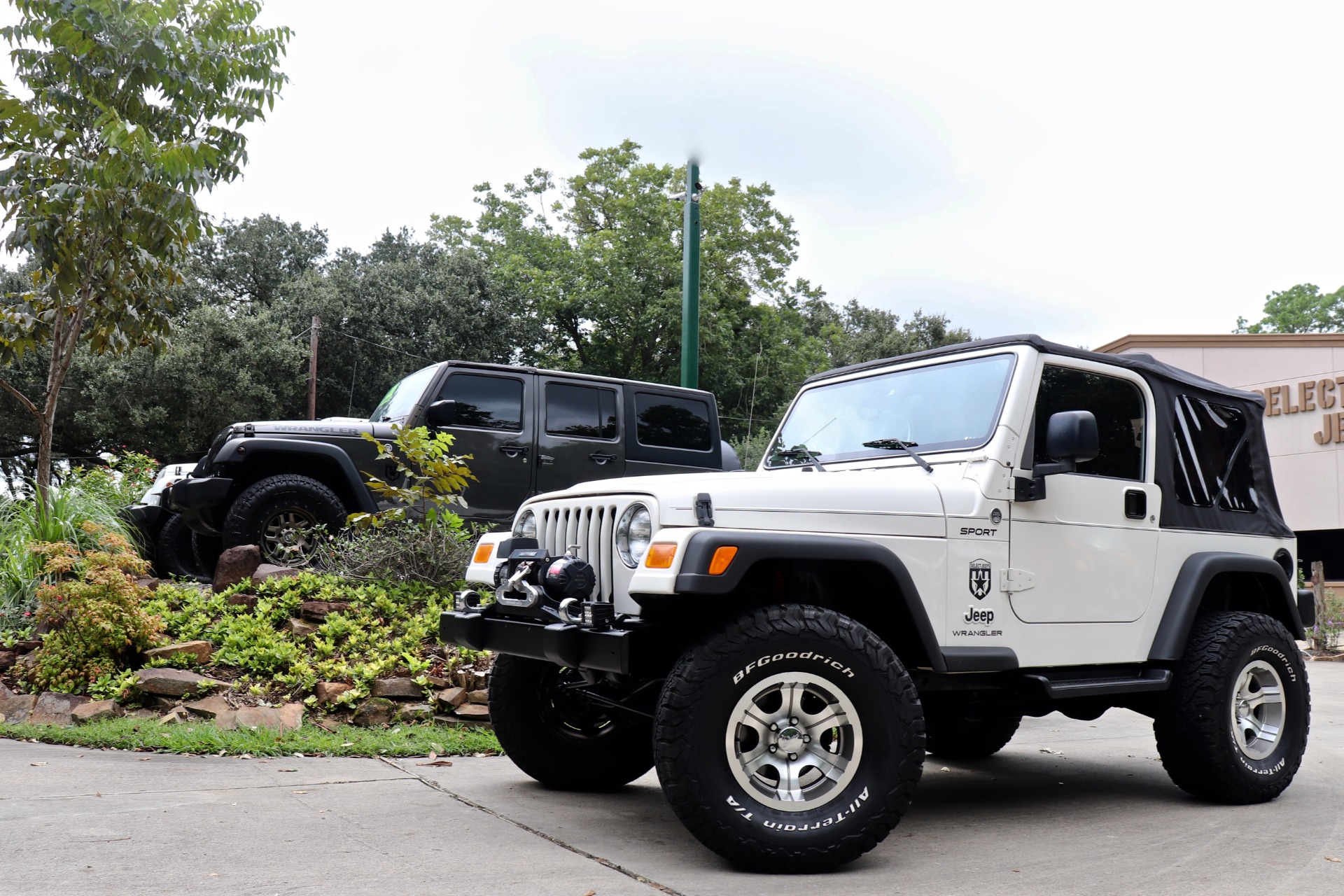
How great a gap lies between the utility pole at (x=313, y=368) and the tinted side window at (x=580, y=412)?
19326 mm

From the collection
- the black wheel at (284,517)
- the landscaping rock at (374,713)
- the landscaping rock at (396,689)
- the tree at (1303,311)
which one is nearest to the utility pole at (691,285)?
the black wheel at (284,517)

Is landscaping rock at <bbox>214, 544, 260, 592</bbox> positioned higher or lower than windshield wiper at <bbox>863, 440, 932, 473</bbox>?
lower

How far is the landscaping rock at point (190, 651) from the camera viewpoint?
7.11m

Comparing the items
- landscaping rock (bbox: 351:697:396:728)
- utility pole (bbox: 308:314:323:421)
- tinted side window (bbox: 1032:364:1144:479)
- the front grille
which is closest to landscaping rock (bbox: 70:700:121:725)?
landscaping rock (bbox: 351:697:396:728)

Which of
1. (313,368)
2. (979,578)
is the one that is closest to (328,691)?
(979,578)

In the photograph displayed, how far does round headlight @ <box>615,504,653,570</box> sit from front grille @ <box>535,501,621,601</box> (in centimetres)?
4

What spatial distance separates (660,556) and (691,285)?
26.6 ft

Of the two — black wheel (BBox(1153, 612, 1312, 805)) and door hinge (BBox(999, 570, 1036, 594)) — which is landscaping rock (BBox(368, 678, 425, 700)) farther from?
black wheel (BBox(1153, 612, 1312, 805))

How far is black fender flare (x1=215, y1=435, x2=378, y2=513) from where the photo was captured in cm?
837

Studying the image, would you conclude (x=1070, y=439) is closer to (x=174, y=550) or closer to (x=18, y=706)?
(x=18, y=706)

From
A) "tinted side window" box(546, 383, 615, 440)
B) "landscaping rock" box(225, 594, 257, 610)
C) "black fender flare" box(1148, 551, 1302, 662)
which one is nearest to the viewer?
"black fender flare" box(1148, 551, 1302, 662)

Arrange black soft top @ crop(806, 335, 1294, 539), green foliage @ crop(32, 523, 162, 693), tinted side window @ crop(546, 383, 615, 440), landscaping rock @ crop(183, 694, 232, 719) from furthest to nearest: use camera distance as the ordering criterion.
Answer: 1. tinted side window @ crop(546, 383, 615, 440)
2. green foliage @ crop(32, 523, 162, 693)
3. landscaping rock @ crop(183, 694, 232, 719)
4. black soft top @ crop(806, 335, 1294, 539)

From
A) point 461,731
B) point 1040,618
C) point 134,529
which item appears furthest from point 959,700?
point 134,529

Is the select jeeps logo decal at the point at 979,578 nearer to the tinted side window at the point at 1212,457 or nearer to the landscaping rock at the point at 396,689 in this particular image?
the tinted side window at the point at 1212,457
